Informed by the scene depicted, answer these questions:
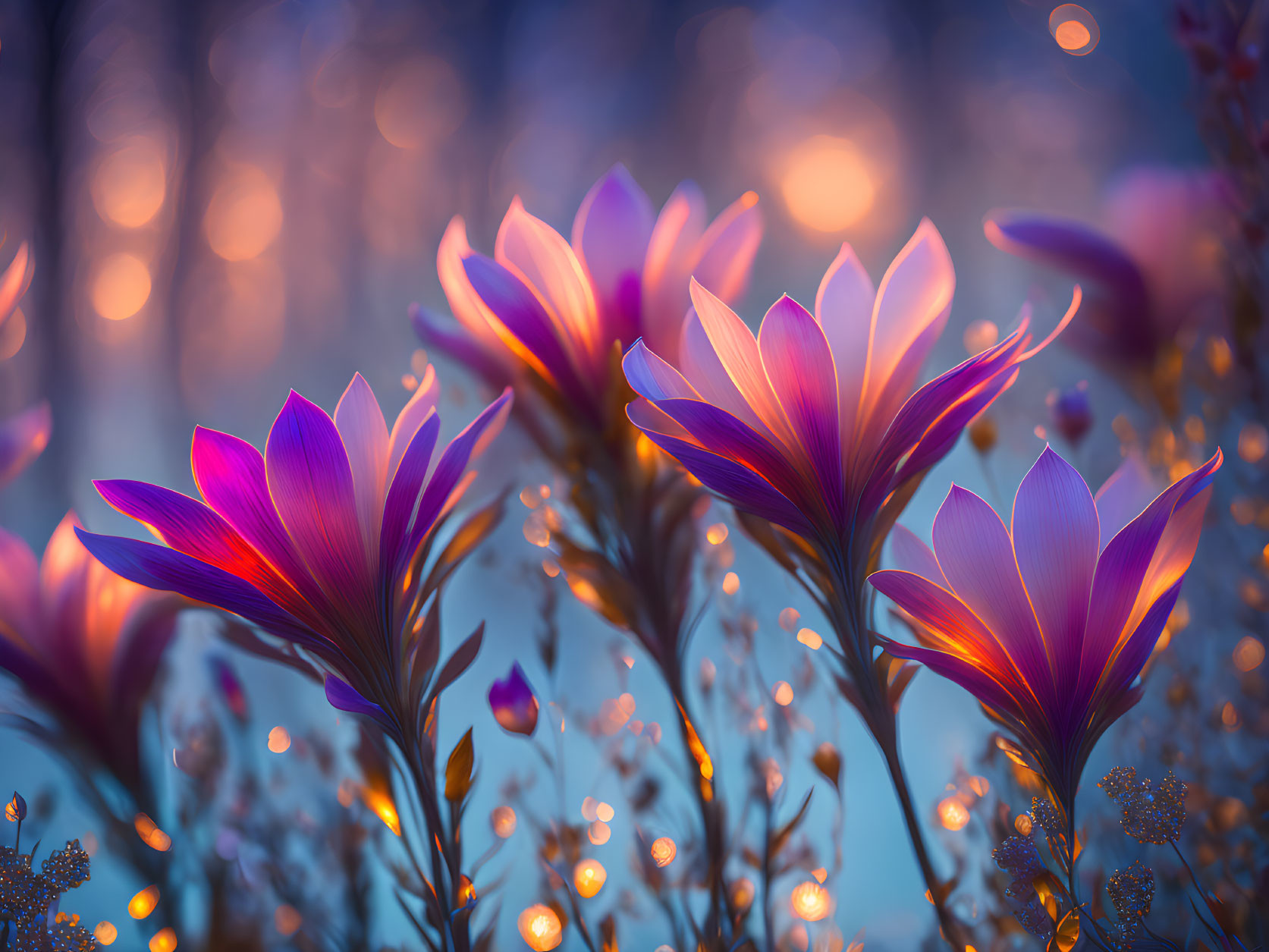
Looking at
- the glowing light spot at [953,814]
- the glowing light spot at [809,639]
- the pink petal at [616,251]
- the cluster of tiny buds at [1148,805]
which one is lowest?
the glowing light spot at [953,814]

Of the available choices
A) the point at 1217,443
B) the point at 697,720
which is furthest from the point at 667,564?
the point at 1217,443

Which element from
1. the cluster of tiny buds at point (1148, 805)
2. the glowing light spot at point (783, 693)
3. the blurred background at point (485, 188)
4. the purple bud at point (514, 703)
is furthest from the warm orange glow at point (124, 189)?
the cluster of tiny buds at point (1148, 805)

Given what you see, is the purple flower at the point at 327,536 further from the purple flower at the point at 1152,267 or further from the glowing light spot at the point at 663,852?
the purple flower at the point at 1152,267

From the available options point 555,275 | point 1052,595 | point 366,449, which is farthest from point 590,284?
point 1052,595

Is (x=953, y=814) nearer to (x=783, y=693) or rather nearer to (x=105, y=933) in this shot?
(x=783, y=693)

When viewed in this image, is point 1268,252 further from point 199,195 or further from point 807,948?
point 199,195
